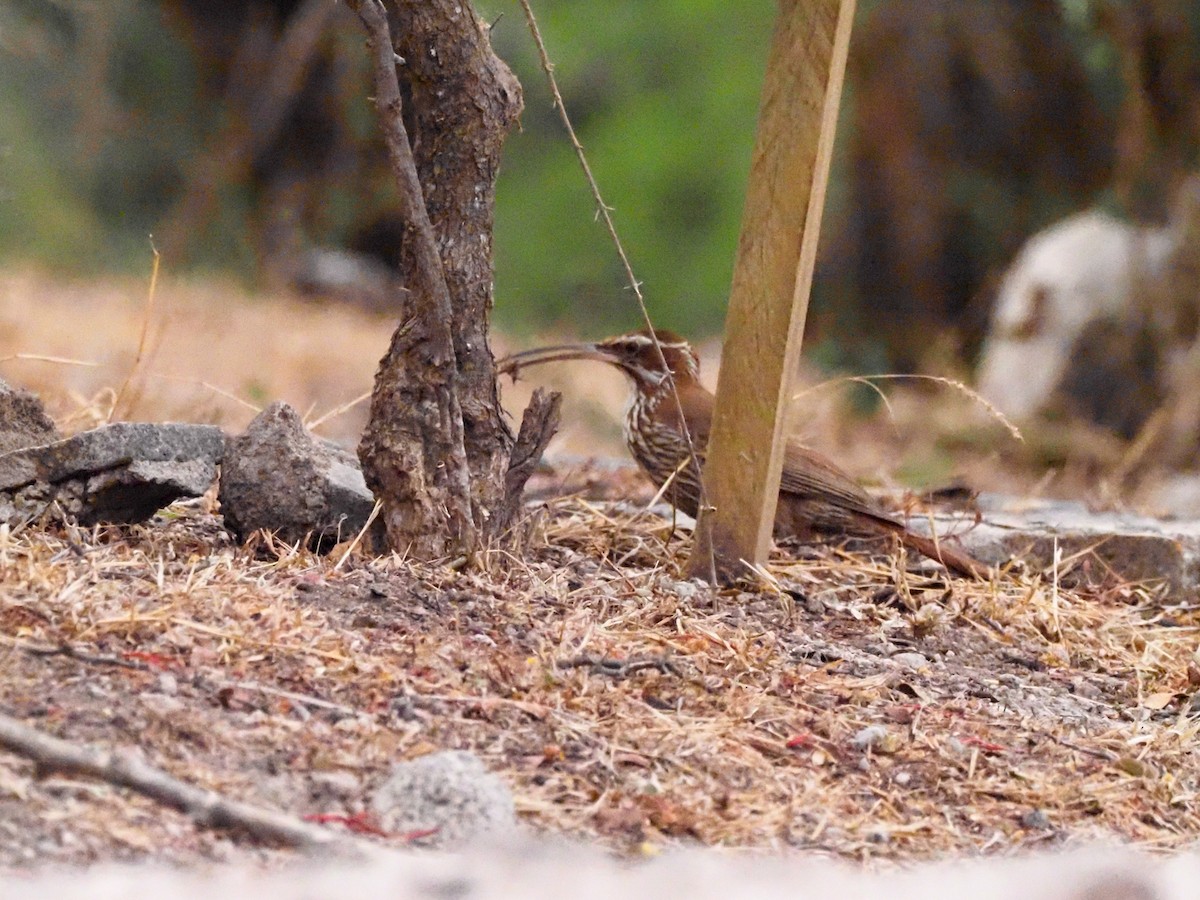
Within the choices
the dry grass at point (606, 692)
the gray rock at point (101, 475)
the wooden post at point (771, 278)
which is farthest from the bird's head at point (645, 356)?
the gray rock at point (101, 475)

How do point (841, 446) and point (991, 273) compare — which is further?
point (991, 273)

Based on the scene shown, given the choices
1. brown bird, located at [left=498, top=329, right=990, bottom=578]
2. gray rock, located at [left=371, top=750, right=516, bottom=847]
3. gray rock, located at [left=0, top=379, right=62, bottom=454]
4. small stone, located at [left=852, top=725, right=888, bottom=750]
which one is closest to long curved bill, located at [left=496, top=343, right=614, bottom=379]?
brown bird, located at [left=498, top=329, right=990, bottom=578]

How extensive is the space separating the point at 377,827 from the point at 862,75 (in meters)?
10.8

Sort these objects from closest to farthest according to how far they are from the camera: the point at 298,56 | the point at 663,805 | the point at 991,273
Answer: the point at 663,805 → the point at 991,273 → the point at 298,56

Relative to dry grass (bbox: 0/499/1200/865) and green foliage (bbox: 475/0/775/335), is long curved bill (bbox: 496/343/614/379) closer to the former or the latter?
dry grass (bbox: 0/499/1200/865)

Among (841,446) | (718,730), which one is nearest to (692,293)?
(841,446)

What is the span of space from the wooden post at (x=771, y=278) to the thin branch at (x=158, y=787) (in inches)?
70.1

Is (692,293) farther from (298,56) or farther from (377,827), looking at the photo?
(377,827)

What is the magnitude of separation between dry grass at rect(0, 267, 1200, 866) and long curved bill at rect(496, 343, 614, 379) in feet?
1.46

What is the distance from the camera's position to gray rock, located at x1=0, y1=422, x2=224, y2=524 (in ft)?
12.4

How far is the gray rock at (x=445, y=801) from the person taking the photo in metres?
2.63

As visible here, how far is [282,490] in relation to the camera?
390 centimetres

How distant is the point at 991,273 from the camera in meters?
12.4

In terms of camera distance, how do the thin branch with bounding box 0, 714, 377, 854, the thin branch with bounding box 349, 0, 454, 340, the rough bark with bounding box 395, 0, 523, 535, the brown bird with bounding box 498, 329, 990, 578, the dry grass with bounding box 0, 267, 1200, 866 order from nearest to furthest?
the thin branch with bounding box 0, 714, 377, 854 < the dry grass with bounding box 0, 267, 1200, 866 < the thin branch with bounding box 349, 0, 454, 340 < the rough bark with bounding box 395, 0, 523, 535 < the brown bird with bounding box 498, 329, 990, 578
